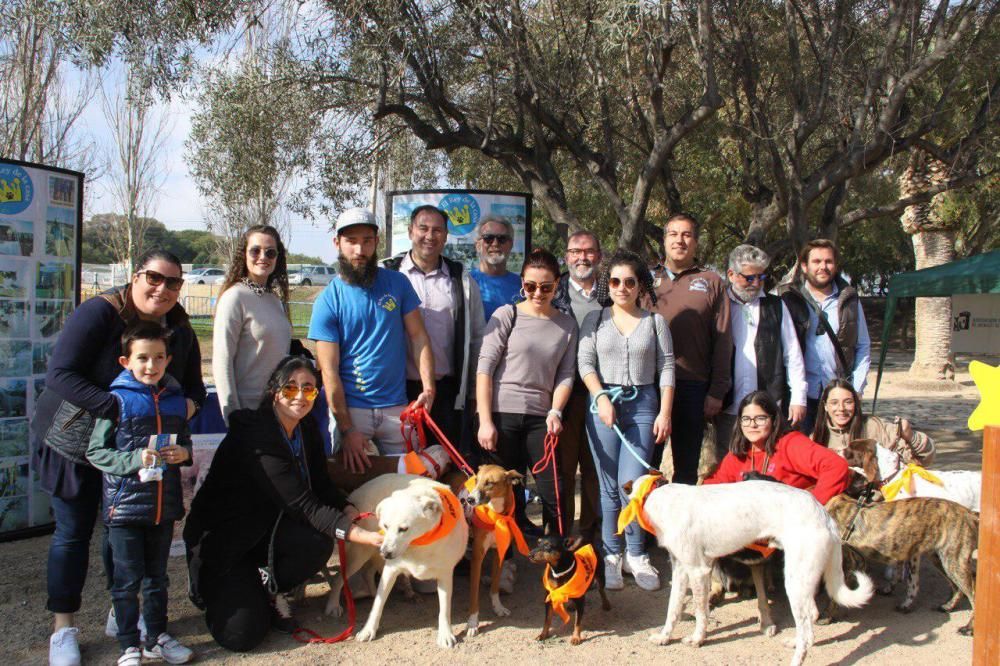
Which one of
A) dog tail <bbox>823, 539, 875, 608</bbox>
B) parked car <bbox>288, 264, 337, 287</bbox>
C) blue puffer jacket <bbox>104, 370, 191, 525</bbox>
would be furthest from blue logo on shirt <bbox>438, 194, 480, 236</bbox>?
parked car <bbox>288, 264, 337, 287</bbox>

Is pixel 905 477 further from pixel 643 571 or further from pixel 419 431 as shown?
pixel 419 431

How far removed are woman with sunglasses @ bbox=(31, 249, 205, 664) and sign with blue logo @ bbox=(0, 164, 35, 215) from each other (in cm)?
196

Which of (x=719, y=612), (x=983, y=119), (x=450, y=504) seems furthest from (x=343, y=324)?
(x=983, y=119)

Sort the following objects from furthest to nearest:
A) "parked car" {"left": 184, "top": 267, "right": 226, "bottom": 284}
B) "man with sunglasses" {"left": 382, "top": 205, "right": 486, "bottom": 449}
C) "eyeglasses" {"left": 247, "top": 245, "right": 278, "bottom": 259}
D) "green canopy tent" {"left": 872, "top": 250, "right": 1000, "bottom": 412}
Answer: "parked car" {"left": 184, "top": 267, "right": 226, "bottom": 284} → "green canopy tent" {"left": 872, "top": 250, "right": 1000, "bottom": 412} → "man with sunglasses" {"left": 382, "top": 205, "right": 486, "bottom": 449} → "eyeglasses" {"left": 247, "top": 245, "right": 278, "bottom": 259}

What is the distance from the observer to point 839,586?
12.8 feet

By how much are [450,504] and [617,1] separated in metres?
5.26

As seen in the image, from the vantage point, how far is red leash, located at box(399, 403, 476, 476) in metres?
4.64

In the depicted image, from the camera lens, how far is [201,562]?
4145 mm

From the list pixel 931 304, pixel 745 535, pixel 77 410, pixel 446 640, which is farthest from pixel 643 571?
pixel 931 304

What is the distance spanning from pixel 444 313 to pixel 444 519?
1.54 metres

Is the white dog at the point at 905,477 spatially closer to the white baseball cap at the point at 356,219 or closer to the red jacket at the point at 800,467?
the red jacket at the point at 800,467

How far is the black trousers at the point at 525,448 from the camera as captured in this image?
4.70m

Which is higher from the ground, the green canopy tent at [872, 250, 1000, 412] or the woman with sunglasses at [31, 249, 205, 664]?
the green canopy tent at [872, 250, 1000, 412]

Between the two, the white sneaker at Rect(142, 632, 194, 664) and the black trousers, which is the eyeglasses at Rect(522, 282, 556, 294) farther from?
the white sneaker at Rect(142, 632, 194, 664)
